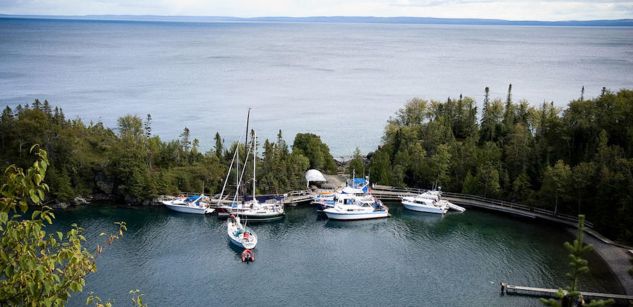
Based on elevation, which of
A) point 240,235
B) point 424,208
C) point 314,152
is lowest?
point 240,235

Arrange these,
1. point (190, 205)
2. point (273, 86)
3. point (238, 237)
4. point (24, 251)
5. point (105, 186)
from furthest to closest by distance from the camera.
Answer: point (273, 86), point (105, 186), point (190, 205), point (238, 237), point (24, 251)

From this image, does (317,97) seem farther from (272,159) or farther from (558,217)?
(558,217)

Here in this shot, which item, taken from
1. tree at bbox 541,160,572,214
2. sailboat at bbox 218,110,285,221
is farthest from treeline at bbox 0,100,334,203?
tree at bbox 541,160,572,214

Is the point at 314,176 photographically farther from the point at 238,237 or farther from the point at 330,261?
the point at 330,261

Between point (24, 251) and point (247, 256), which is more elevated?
point (24, 251)

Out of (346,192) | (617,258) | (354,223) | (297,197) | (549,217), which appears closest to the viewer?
(617,258)

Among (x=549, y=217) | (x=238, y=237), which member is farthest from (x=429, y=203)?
(x=238, y=237)

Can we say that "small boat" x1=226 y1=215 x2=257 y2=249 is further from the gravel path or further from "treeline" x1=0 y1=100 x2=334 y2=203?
the gravel path
